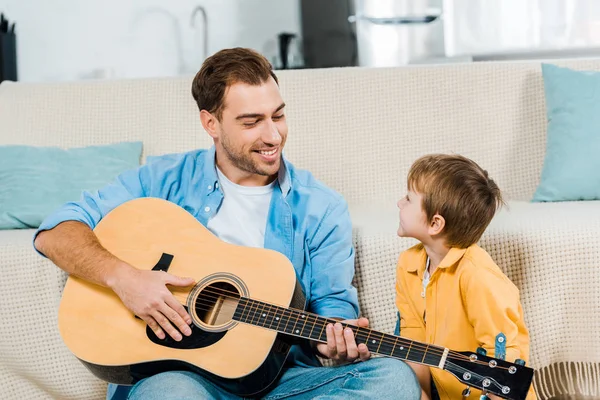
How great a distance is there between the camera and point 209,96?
5.99 feet

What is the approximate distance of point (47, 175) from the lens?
2367 millimetres

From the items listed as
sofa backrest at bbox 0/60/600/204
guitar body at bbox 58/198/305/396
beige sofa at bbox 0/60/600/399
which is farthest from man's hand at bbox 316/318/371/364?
sofa backrest at bbox 0/60/600/204

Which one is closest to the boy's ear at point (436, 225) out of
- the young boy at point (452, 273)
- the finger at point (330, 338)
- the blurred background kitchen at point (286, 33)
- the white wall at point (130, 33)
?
the young boy at point (452, 273)

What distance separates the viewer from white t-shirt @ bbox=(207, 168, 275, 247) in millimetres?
1773

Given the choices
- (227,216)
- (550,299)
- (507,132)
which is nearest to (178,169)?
(227,216)

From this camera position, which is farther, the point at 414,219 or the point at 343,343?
the point at 414,219

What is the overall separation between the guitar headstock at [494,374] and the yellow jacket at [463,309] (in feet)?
0.69

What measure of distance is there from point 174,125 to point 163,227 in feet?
2.96

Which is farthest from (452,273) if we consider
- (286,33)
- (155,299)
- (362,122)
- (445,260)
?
(286,33)

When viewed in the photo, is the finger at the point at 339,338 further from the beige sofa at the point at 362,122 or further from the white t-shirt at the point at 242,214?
the beige sofa at the point at 362,122

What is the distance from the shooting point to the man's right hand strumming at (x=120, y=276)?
5.10ft

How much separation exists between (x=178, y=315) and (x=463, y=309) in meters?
0.55

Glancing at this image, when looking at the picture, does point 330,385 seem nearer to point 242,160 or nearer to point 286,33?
point 242,160

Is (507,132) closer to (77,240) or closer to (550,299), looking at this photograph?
(550,299)
